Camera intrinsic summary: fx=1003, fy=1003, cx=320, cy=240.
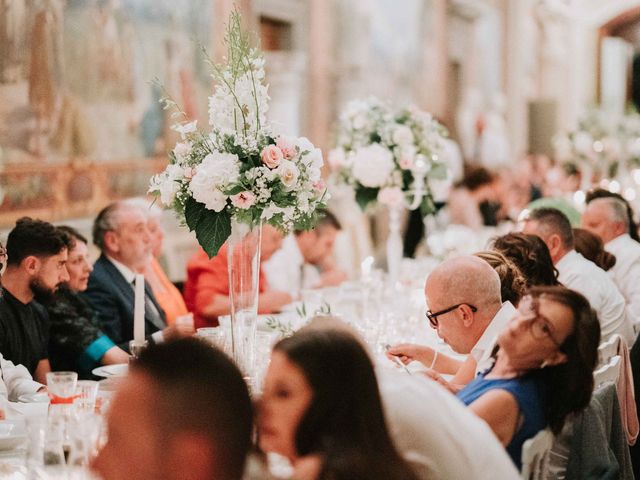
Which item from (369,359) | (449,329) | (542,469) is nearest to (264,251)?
(449,329)

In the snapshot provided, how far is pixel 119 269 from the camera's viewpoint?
467cm

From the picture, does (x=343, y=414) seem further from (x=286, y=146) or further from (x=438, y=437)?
(x=286, y=146)

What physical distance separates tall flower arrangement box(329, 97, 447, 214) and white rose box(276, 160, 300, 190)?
6.62ft

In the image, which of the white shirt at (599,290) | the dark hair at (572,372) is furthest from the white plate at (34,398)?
the white shirt at (599,290)

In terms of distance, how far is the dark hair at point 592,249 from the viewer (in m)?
4.93

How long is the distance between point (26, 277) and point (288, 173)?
3.80ft

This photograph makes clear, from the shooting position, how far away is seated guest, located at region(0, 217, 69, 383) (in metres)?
3.78

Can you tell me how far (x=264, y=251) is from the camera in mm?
5129

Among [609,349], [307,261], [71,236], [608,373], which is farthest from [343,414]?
[307,261]

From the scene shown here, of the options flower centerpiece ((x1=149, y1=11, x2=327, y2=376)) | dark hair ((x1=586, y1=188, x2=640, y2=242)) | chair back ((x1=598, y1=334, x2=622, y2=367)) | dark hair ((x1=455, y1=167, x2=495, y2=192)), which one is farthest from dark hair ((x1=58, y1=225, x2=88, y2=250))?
dark hair ((x1=455, y1=167, x2=495, y2=192))

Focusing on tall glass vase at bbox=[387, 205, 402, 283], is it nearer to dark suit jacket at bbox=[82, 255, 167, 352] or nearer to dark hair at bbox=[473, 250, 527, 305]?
dark suit jacket at bbox=[82, 255, 167, 352]

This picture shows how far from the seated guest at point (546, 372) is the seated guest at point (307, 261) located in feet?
11.4

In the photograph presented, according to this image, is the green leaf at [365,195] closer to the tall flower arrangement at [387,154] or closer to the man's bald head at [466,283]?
the tall flower arrangement at [387,154]

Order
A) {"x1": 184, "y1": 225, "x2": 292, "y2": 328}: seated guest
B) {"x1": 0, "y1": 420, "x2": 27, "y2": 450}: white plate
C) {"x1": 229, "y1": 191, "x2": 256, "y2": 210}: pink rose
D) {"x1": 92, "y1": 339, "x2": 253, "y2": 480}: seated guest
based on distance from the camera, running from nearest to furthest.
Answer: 1. {"x1": 92, "y1": 339, "x2": 253, "y2": 480}: seated guest
2. {"x1": 0, "y1": 420, "x2": 27, "y2": 450}: white plate
3. {"x1": 229, "y1": 191, "x2": 256, "y2": 210}: pink rose
4. {"x1": 184, "y1": 225, "x2": 292, "y2": 328}: seated guest
